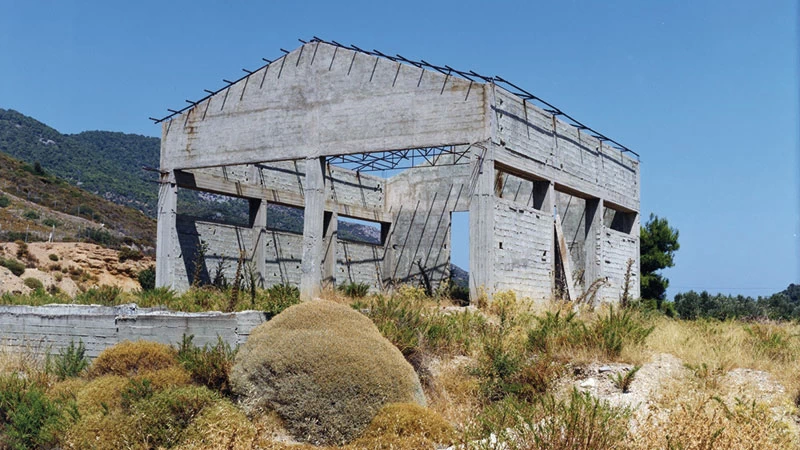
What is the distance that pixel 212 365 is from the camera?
10156mm

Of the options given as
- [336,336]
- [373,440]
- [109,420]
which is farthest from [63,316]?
[373,440]

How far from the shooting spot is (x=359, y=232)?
325 feet

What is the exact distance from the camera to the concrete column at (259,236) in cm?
2758

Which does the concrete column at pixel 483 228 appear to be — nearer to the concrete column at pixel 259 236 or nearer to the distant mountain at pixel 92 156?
the concrete column at pixel 259 236

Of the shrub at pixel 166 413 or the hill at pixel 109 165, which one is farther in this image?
the hill at pixel 109 165

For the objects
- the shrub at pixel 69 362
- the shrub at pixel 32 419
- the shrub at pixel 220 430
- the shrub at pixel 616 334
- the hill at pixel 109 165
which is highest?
the hill at pixel 109 165

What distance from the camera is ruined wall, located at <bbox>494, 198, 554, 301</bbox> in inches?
821

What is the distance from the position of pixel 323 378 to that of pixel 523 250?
1376 centimetres

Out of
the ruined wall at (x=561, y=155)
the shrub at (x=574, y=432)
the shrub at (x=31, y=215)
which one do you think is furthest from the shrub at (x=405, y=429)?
the shrub at (x=31, y=215)

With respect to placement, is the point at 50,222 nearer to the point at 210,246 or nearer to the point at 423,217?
the point at 210,246

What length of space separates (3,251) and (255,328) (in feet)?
93.3

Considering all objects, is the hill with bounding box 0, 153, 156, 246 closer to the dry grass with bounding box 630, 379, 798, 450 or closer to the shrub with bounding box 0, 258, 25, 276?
the shrub with bounding box 0, 258, 25, 276

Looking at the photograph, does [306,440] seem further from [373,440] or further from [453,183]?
[453,183]

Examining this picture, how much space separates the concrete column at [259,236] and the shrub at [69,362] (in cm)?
1497
